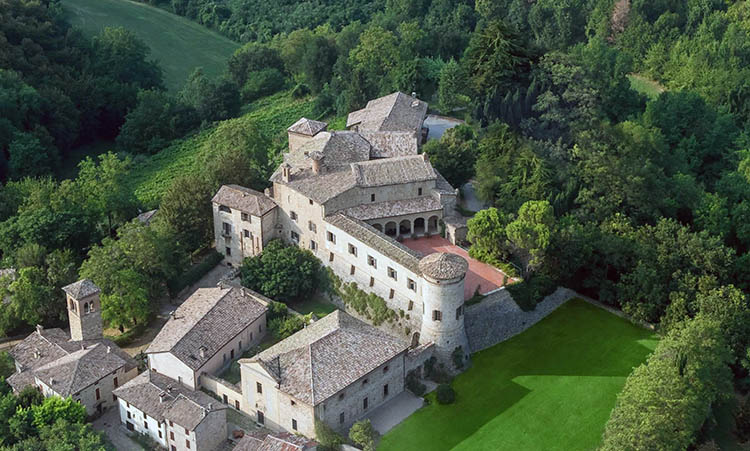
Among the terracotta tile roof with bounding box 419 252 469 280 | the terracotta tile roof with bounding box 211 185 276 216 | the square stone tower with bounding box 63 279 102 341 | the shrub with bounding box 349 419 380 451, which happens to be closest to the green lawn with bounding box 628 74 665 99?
the terracotta tile roof with bounding box 211 185 276 216

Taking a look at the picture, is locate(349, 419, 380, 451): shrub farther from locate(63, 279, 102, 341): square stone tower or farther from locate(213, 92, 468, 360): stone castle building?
locate(63, 279, 102, 341): square stone tower

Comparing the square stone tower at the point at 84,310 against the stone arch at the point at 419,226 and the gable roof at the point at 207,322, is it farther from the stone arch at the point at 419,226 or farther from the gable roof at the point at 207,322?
the stone arch at the point at 419,226

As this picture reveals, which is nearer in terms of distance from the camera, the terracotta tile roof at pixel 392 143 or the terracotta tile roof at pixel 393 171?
the terracotta tile roof at pixel 393 171

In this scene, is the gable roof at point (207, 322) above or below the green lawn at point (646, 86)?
below

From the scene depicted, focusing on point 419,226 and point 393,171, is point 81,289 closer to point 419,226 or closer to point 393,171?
point 393,171

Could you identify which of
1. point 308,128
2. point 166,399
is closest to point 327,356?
point 166,399

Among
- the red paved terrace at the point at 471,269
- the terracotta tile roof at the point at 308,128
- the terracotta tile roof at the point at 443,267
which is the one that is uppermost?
the terracotta tile roof at the point at 308,128

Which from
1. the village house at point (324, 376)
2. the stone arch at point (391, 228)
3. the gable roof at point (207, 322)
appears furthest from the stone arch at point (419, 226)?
the village house at point (324, 376)
